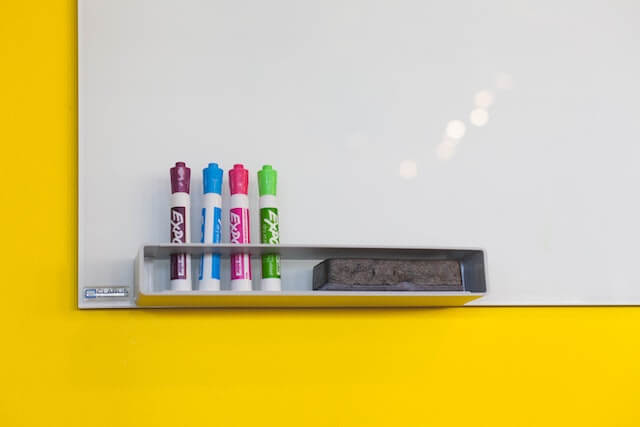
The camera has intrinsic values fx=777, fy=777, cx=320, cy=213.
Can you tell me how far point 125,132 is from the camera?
158 cm

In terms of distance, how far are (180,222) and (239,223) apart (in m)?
0.11

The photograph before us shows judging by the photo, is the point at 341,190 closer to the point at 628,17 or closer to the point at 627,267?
the point at 627,267

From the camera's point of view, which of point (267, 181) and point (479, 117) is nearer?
point (267, 181)

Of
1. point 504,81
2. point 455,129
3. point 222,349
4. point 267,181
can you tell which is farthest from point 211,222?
point 504,81

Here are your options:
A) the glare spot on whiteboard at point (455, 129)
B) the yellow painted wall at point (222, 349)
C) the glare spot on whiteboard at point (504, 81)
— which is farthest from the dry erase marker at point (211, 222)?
the glare spot on whiteboard at point (504, 81)

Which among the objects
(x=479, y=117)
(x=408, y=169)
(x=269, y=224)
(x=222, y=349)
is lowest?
(x=222, y=349)

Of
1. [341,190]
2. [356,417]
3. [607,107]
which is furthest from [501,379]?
[607,107]

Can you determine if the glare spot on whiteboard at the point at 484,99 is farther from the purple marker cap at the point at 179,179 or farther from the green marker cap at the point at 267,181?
the purple marker cap at the point at 179,179

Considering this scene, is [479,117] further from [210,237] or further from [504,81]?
[210,237]

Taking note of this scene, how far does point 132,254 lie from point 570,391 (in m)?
0.95

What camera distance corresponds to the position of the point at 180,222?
4.83 ft

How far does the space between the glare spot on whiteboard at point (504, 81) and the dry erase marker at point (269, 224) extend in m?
0.59

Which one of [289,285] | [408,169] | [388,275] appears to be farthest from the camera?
[408,169]

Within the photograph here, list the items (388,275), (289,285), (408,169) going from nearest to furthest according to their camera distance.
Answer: (388,275) < (289,285) < (408,169)
